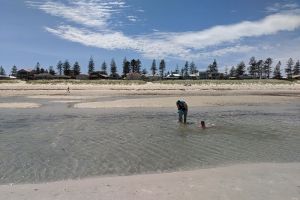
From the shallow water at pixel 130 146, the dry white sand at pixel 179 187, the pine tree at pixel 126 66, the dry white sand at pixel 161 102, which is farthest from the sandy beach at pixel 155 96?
the pine tree at pixel 126 66

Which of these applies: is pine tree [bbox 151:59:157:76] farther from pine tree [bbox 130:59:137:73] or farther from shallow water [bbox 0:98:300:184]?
shallow water [bbox 0:98:300:184]

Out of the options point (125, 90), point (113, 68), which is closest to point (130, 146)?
point (125, 90)

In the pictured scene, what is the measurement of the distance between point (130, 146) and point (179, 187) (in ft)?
21.6

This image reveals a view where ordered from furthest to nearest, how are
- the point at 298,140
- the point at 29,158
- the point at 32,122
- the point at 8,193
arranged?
the point at 32,122
the point at 298,140
the point at 29,158
the point at 8,193

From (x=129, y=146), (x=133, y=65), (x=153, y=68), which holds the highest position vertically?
(x=133, y=65)

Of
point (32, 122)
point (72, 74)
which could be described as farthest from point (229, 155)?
point (72, 74)

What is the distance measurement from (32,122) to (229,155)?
1422cm

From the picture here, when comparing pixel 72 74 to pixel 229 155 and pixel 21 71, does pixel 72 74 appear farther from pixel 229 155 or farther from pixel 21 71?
pixel 229 155

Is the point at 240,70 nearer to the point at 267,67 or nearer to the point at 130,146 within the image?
the point at 267,67

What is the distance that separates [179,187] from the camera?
352 inches

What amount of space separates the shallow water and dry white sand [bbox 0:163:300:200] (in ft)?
3.65

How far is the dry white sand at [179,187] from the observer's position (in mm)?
8219

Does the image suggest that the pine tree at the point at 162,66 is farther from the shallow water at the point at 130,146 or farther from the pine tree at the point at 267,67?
the shallow water at the point at 130,146

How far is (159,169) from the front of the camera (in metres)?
11.6
